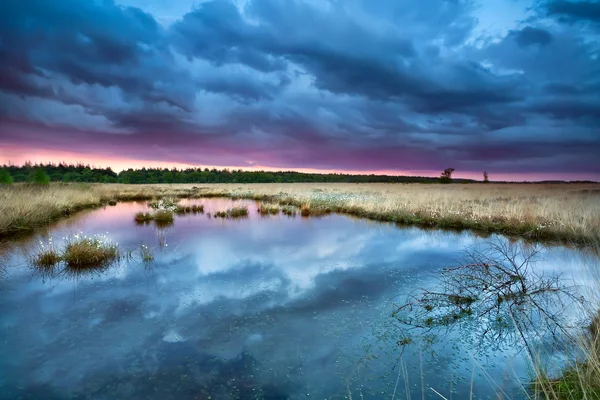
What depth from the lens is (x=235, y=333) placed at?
17.4ft

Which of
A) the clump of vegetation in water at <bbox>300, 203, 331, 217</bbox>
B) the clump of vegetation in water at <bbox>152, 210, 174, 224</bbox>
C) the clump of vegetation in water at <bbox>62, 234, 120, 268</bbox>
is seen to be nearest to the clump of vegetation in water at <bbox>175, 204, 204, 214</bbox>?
the clump of vegetation in water at <bbox>152, 210, 174, 224</bbox>

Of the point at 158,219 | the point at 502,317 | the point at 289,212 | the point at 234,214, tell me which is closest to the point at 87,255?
the point at 158,219

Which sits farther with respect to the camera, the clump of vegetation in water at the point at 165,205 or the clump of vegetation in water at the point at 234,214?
the clump of vegetation in water at the point at 165,205

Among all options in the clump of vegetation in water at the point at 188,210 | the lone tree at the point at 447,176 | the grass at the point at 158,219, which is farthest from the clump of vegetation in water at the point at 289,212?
the lone tree at the point at 447,176

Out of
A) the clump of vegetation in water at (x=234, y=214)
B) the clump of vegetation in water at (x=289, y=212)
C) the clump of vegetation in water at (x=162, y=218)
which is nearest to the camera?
the clump of vegetation in water at (x=162, y=218)

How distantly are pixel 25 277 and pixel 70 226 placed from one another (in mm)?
9497

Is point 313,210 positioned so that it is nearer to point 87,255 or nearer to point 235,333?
point 87,255

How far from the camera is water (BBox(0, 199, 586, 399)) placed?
394cm

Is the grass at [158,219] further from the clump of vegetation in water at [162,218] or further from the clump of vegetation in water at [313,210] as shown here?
the clump of vegetation in water at [313,210]

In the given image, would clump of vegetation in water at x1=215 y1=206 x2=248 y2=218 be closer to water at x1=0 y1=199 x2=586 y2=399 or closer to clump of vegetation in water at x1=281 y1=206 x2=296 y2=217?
clump of vegetation in water at x1=281 y1=206 x2=296 y2=217

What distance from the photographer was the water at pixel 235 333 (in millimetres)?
3938

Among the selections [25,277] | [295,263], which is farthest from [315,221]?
[25,277]

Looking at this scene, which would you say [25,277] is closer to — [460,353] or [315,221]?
Result: [460,353]

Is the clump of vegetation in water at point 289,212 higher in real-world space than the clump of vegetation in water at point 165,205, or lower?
lower
